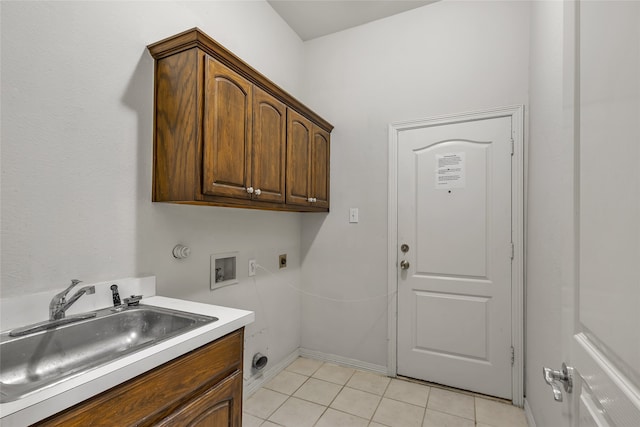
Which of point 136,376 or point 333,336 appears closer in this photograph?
point 136,376

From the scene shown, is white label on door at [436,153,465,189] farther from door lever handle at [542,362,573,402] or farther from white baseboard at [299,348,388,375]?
door lever handle at [542,362,573,402]

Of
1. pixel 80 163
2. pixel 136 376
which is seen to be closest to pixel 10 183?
pixel 80 163

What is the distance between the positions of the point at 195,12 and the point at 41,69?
95 centimetres

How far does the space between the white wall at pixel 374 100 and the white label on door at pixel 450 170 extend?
346 mm

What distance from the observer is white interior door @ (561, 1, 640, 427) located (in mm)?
490

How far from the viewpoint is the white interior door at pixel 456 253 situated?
2.18 metres

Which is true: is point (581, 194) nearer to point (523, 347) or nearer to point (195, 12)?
point (523, 347)

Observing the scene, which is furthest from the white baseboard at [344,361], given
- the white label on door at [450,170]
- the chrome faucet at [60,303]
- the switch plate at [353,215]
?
the chrome faucet at [60,303]

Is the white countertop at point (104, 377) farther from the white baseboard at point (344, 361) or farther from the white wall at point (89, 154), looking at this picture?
the white baseboard at point (344, 361)

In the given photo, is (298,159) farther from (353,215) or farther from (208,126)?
(208,126)

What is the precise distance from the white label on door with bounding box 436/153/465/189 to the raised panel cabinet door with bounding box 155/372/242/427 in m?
1.88

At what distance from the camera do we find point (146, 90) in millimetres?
1528

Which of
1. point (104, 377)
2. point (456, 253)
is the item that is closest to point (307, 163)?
point (456, 253)

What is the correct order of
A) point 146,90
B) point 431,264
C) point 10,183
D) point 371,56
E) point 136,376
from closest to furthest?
point 136,376, point 10,183, point 146,90, point 431,264, point 371,56
